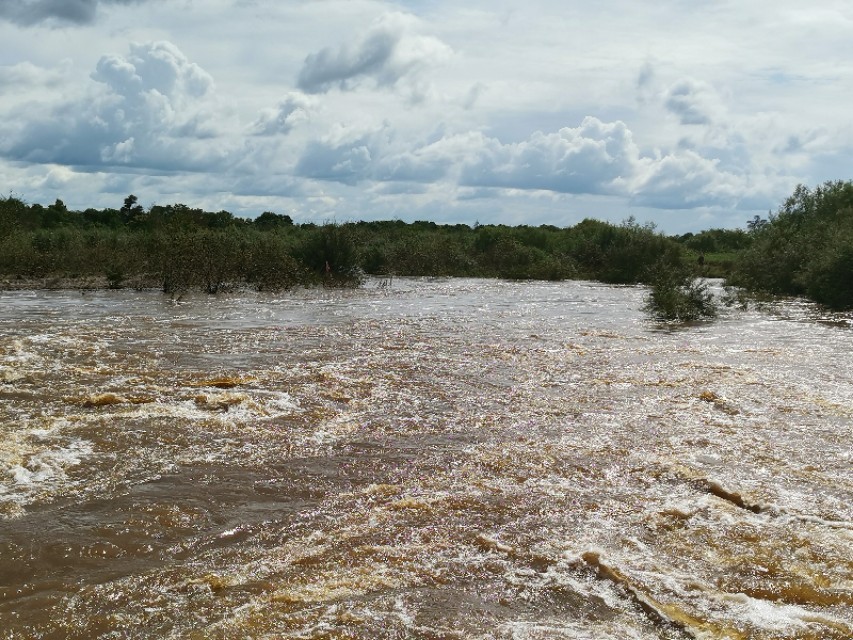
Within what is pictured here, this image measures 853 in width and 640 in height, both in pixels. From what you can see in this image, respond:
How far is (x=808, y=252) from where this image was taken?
3284cm

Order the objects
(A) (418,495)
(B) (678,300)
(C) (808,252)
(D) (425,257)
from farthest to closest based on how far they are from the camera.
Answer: (D) (425,257)
(C) (808,252)
(B) (678,300)
(A) (418,495)

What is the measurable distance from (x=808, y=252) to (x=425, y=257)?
22.0m

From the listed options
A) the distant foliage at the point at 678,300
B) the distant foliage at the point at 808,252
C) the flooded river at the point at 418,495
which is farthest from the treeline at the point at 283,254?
the flooded river at the point at 418,495

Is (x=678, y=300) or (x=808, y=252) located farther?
(x=808, y=252)

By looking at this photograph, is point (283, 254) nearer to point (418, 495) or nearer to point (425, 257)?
point (425, 257)

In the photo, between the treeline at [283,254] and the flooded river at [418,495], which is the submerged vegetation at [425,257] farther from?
the flooded river at [418,495]

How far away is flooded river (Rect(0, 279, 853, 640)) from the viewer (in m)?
4.82

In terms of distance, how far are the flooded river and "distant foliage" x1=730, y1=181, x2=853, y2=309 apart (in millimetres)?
14815

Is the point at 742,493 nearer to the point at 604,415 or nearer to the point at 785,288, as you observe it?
the point at 604,415

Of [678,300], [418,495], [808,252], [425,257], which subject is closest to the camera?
[418,495]

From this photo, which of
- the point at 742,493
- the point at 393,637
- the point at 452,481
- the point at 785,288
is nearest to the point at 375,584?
the point at 393,637

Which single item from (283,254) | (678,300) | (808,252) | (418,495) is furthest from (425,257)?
(418,495)

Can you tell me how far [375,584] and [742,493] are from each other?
3.92 metres

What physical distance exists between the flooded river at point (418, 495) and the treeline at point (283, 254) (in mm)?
15731
